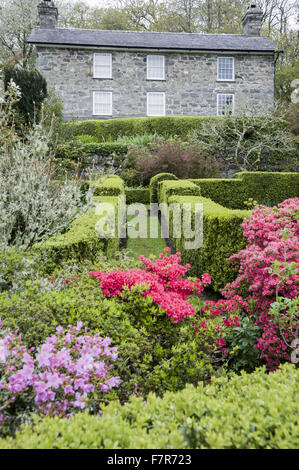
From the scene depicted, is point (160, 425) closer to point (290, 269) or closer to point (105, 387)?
point (105, 387)

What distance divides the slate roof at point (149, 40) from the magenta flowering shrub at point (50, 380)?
21.7 meters

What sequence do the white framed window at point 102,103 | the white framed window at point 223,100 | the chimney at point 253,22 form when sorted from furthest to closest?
the chimney at point 253,22, the white framed window at point 223,100, the white framed window at point 102,103

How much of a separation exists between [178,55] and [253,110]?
729 cm

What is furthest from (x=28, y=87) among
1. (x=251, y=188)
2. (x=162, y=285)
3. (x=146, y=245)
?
(x=162, y=285)

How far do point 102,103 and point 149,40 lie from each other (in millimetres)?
5228

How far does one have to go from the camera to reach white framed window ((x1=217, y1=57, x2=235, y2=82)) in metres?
21.3

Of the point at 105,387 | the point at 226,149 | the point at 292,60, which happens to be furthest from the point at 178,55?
the point at 105,387

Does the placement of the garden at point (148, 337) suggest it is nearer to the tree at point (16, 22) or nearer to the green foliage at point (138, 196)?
the green foliage at point (138, 196)

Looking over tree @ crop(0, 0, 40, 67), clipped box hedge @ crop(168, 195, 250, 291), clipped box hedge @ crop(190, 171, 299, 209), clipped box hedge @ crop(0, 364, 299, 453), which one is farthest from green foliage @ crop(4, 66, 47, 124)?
tree @ crop(0, 0, 40, 67)

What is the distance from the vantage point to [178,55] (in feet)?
68.6

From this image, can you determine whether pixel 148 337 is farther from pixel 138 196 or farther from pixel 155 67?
pixel 155 67

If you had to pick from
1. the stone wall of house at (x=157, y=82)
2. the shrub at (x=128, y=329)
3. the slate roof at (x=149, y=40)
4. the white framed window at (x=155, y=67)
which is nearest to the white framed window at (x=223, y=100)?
the stone wall of house at (x=157, y=82)

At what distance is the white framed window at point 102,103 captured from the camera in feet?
67.5

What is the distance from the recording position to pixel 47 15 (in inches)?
814
